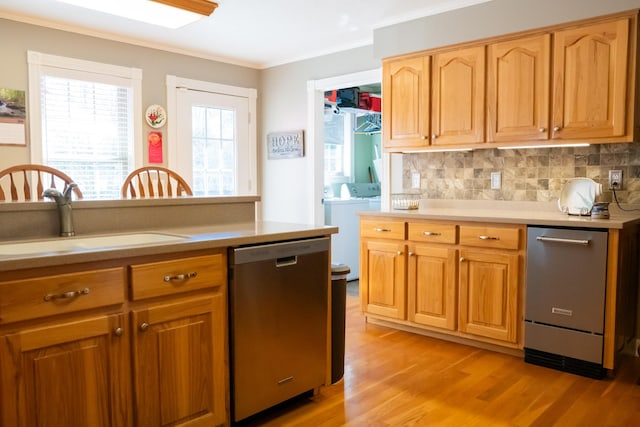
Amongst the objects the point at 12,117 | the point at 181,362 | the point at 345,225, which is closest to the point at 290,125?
the point at 345,225

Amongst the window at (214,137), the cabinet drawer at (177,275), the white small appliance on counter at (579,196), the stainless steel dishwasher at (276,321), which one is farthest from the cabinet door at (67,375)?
the window at (214,137)

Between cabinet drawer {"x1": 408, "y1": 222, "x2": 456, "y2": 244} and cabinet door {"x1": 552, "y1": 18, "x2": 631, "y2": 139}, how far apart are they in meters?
0.86

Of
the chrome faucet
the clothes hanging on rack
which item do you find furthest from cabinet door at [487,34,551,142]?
the clothes hanging on rack

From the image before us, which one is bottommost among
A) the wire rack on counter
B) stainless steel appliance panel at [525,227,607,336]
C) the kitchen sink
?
stainless steel appliance panel at [525,227,607,336]

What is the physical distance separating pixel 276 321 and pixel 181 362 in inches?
17.6

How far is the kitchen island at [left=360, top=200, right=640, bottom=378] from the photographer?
2.75 metres

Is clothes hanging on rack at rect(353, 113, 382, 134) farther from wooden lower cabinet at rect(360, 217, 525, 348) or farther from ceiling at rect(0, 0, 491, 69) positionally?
wooden lower cabinet at rect(360, 217, 525, 348)

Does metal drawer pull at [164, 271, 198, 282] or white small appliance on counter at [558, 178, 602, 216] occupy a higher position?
white small appliance on counter at [558, 178, 602, 216]

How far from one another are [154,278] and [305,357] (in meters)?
0.87

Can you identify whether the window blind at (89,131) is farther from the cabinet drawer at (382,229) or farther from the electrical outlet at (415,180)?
the electrical outlet at (415,180)

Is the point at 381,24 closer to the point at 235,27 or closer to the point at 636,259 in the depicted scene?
the point at 235,27

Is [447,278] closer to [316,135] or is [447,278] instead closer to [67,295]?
[316,135]

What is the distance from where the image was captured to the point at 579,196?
10.3ft

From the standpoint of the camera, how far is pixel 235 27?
4.07 m
